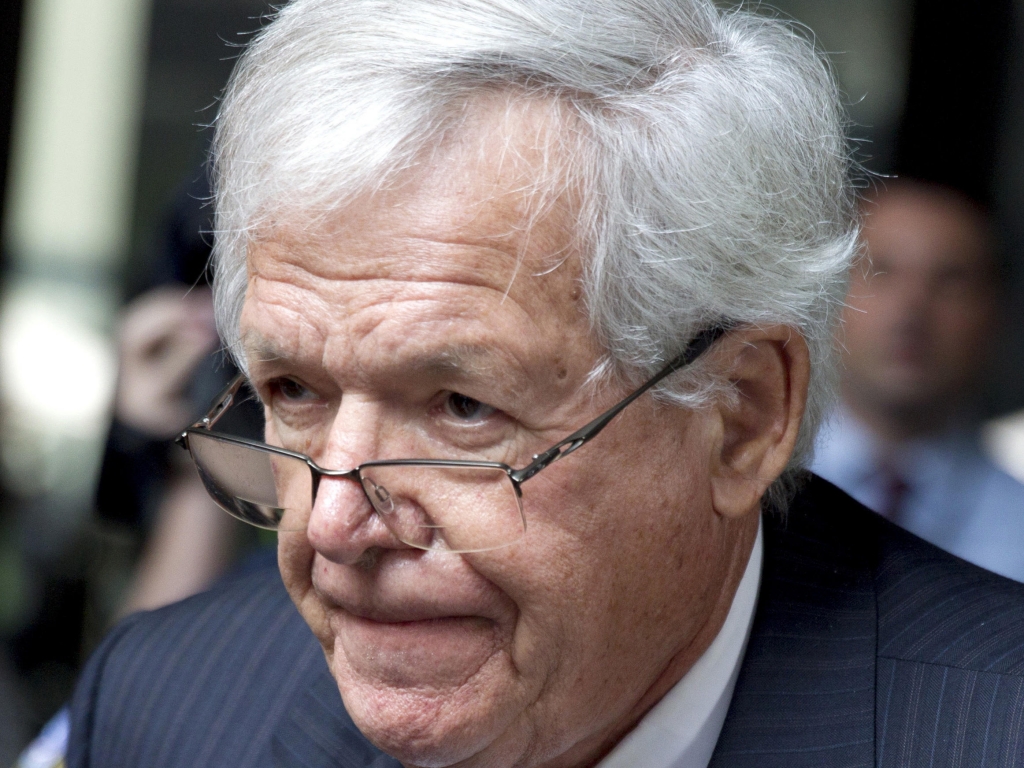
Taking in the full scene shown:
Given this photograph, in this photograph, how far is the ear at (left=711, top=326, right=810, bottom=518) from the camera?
1495 mm

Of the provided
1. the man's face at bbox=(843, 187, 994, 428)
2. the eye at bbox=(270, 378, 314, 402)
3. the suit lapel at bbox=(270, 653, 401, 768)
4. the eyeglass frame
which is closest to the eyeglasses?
the eyeglass frame

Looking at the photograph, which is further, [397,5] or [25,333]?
[25,333]

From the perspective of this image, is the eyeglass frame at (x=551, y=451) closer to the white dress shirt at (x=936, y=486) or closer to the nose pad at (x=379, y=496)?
the nose pad at (x=379, y=496)

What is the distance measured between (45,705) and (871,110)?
3.43 metres

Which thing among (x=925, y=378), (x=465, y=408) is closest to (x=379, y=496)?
(x=465, y=408)

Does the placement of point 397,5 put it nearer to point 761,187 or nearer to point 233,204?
point 233,204

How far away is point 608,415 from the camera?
1365mm

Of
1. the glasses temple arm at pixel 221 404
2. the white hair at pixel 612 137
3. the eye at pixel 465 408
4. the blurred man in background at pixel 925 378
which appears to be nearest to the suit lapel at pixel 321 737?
the glasses temple arm at pixel 221 404

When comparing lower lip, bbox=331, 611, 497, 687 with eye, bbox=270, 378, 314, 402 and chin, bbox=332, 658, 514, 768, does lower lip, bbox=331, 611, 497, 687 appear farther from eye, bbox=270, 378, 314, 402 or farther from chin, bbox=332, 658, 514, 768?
eye, bbox=270, 378, 314, 402

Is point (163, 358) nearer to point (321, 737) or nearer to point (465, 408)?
point (321, 737)

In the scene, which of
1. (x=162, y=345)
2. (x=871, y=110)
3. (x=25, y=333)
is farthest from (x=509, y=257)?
(x=25, y=333)

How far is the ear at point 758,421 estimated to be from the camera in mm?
1495

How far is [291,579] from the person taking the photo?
60.6 inches

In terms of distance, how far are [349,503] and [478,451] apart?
0.17m
